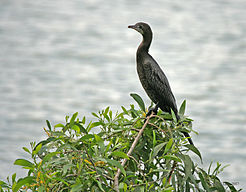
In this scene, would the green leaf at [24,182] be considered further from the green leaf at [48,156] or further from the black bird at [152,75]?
the black bird at [152,75]

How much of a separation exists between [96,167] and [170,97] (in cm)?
110

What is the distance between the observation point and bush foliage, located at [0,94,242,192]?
1.58 meters

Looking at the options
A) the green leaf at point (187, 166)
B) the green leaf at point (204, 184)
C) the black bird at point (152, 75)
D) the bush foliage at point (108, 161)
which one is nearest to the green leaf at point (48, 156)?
the bush foliage at point (108, 161)

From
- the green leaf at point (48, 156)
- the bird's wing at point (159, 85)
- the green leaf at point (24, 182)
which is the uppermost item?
the bird's wing at point (159, 85)

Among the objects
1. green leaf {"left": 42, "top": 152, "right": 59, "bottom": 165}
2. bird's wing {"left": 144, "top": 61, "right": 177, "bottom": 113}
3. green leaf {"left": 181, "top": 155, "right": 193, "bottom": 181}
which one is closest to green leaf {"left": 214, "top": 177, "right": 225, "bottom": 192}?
green leaf {"left": 181, "top": 155, "right": 193, "bottom": 181}

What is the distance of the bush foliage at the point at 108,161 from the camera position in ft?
5.18

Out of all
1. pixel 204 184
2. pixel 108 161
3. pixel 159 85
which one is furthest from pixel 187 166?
pixel 159 85

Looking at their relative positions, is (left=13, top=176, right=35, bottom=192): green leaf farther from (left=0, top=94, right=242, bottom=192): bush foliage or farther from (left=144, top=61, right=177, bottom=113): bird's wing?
(left=144, top=61, right=177, bottom=113): bird's wing

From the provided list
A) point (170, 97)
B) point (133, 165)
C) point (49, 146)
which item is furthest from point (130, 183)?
point (170, 97)

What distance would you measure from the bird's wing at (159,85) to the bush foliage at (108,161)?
0.45 meters

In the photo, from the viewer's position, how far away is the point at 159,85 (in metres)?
2.61

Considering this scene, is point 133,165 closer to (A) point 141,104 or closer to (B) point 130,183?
(B) point 130,183

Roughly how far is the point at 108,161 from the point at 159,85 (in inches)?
44.3

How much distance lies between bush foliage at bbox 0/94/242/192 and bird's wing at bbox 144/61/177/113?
45 centimetres
